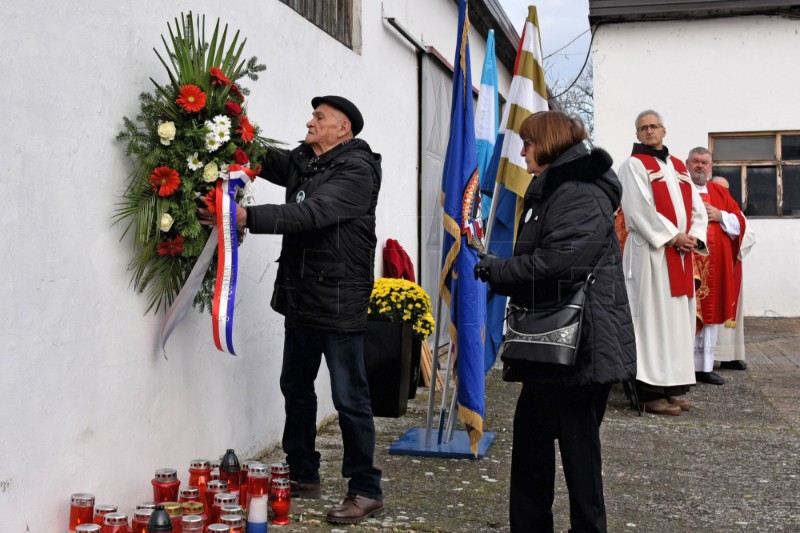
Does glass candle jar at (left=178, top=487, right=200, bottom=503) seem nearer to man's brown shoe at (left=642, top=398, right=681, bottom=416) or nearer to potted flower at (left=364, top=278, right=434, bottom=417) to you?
potted flower at (left=364, top=278, right=434, bottom=417)

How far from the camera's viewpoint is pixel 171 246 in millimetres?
3965

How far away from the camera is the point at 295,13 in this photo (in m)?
5.89

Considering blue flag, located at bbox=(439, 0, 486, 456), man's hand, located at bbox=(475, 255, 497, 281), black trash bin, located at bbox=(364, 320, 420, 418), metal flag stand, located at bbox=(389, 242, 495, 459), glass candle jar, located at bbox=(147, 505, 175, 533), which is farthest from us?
black trash bin, located at bbox=(364, 320, 420, 418)

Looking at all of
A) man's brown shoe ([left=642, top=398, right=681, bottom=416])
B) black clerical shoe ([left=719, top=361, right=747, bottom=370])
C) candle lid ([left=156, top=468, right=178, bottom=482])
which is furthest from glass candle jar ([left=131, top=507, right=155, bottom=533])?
black clerical shoe ([left=719, top=361, right=747, bottom=370])

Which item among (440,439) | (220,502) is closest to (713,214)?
(440,439)

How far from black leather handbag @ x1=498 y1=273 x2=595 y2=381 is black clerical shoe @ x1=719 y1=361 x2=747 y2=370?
22.8ft

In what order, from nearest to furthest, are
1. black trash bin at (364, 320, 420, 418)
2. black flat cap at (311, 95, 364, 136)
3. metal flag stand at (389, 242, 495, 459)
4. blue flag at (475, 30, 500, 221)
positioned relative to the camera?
1. black flat cap at (311, 95, 364, 136)
2. metal flag stand at (389, 242, 495, 459)
3. blue flag at (475, 30, 500, 221)
4. black trash bin at (364, 320, 420, 418)

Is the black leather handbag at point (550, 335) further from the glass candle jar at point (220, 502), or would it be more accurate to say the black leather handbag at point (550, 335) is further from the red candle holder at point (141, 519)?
the red candle holder at point (141, 519)

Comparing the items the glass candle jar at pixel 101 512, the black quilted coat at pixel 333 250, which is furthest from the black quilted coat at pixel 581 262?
the glass candle jar at pixel 101 512

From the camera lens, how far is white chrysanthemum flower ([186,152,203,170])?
3.85 m

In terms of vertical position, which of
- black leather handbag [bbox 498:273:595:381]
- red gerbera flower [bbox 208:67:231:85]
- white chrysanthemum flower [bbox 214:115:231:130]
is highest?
red gerbera flower [bbox 208:67:231:85]

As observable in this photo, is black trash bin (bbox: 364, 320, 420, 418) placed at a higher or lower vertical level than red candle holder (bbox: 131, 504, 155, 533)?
higher

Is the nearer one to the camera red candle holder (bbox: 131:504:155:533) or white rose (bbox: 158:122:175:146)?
red candle holder (bbox: 131:504:155:533)

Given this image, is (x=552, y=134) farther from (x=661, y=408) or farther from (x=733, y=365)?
(x=733, y=365)
